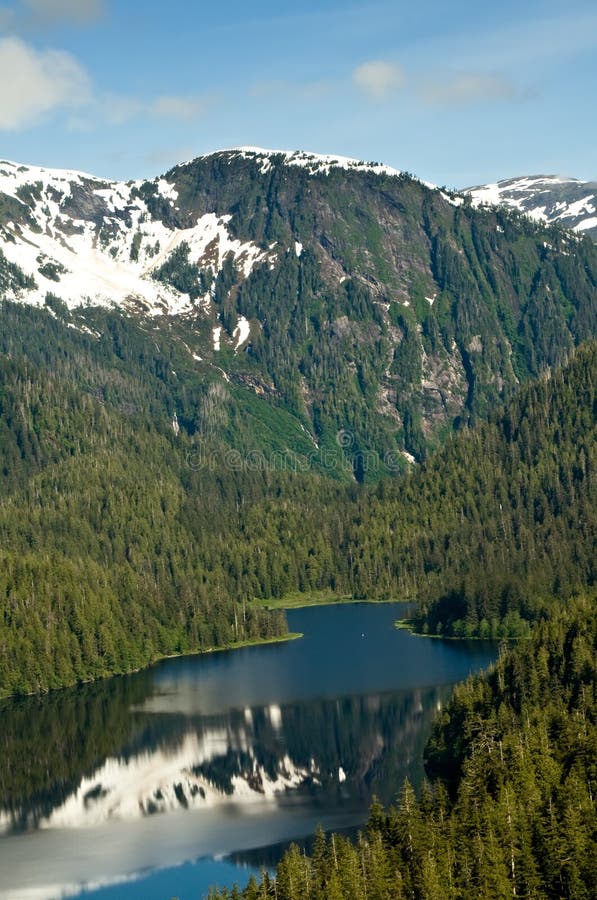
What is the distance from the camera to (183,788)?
196 metres

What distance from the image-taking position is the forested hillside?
5202 inches

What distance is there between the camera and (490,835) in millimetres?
137625

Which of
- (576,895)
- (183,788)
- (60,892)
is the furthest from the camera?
(183,788)

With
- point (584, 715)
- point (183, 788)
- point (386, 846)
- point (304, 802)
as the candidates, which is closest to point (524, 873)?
point (386, 846)

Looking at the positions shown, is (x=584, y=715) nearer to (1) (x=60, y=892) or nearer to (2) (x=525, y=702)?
(2) (x=525, y=702)

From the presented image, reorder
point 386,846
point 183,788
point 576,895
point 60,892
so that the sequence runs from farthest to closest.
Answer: point 183,788
point 60,892
point 386,846
point 576,895

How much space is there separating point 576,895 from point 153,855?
52.8 metres

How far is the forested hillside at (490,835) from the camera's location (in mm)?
132125

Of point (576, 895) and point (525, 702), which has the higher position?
point (525, 702)

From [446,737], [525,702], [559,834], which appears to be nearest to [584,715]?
[525,702]

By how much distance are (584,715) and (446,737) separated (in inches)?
978

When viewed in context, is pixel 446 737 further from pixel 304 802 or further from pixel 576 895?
pixel 576 895

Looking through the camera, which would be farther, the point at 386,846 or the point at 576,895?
the point at 386,846

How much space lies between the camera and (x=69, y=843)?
174875 millimetres
